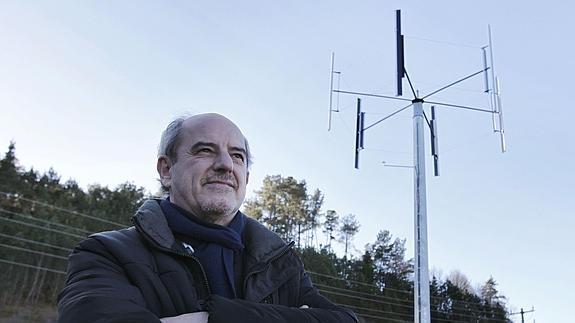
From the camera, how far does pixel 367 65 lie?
316 inches

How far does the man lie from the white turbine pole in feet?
11.1

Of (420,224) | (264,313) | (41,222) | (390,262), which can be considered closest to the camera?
(264,313)

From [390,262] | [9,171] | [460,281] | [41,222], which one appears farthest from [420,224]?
[460,281]

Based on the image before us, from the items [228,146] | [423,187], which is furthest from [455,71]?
[228,146]

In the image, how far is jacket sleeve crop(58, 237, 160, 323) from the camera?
1.01m

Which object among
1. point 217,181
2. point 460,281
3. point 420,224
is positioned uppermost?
point 460,281

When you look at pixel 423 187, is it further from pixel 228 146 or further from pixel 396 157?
pixel 228 146

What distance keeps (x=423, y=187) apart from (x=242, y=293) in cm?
420

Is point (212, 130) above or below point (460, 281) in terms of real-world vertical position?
below

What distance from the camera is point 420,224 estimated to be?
5000 millimetres

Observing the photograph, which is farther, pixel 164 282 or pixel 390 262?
pixel 390 262

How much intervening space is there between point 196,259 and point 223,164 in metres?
0.30

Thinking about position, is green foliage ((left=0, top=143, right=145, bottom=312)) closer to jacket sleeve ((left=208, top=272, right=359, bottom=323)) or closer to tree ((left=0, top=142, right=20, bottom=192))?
tree ((left=0, top=142, right=20, bottom=192))

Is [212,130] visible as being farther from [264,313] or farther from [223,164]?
[264,313]
